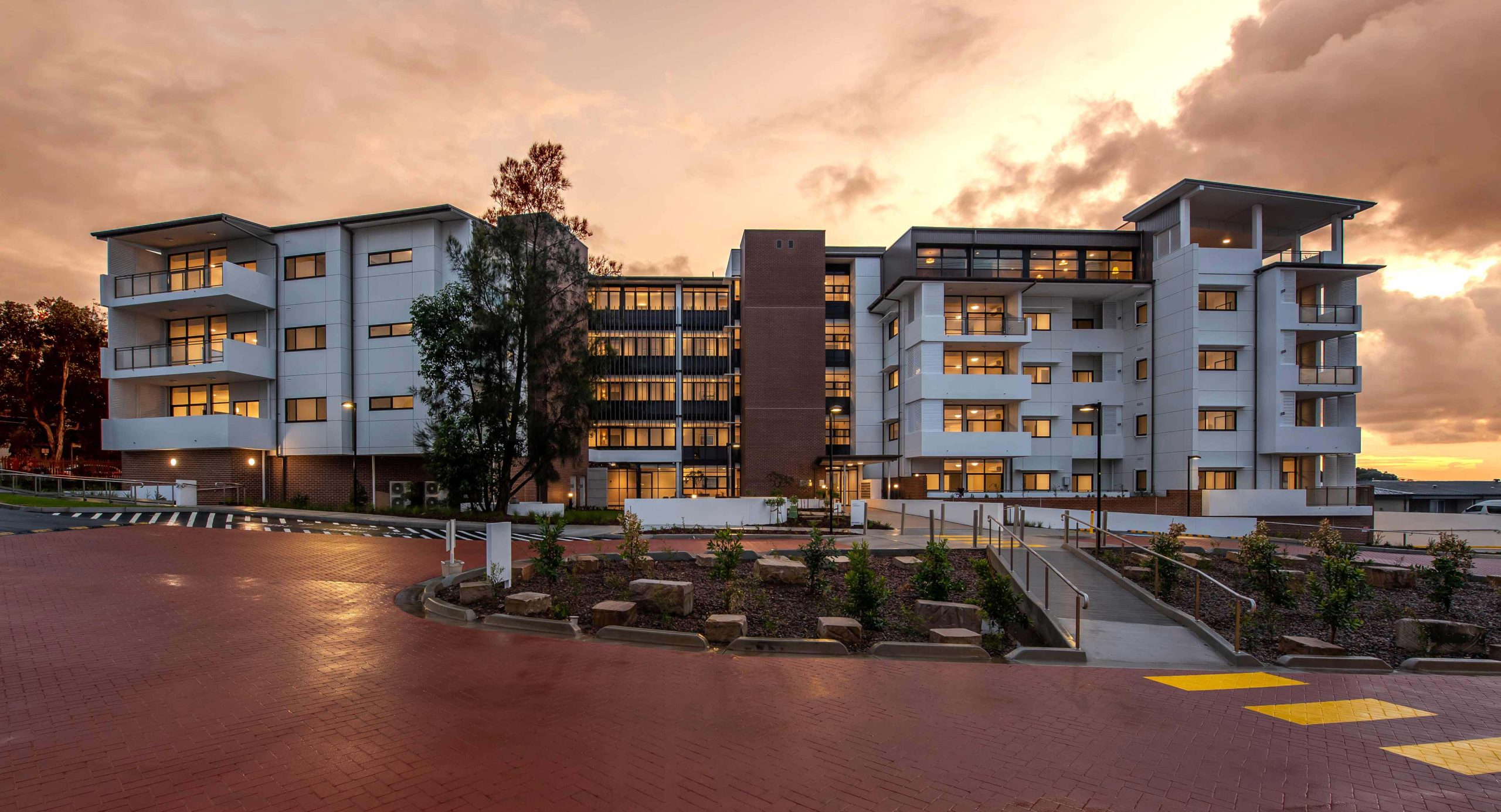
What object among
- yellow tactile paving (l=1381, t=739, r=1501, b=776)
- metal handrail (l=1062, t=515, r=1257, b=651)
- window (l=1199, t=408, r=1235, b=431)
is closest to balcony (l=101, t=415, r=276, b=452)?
metal handrail (l=1062, t=515, r=1257, b=651)

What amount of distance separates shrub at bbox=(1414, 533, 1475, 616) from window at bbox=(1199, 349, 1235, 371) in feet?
82.4

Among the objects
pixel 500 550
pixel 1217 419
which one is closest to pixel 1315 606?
pixel 500 550

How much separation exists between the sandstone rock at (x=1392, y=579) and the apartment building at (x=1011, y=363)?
726 inches

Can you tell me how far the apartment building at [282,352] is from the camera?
3378 centimetres

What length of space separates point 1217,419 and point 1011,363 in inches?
456

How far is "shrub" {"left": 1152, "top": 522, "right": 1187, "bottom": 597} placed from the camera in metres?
13.2

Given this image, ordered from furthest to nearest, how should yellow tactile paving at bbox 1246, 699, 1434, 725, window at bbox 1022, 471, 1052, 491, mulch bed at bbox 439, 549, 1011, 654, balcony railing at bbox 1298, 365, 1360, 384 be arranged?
window at bbox 1022, 471, 1052, 491 < balcony railing at bbox 1298, 365, 1360, 384 < mulch bed at bbox 439, 549, 1011, 654 < yellow tactile paving at bbox 1246, 699, 1434, 725

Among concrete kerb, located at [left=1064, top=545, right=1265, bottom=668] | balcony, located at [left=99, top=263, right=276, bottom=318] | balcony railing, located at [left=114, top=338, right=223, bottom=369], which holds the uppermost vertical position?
balcony, located at [left=99, top=263, right=276, bottom=318]

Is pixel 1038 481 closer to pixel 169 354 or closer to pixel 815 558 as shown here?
pixel 815 558

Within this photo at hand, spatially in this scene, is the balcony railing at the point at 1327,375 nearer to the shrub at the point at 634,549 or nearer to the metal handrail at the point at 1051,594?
the metal handrail at the point at 1051,594

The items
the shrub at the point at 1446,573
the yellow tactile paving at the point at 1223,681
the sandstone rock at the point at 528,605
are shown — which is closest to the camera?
the yellow tactile paving at the point at 1223,681

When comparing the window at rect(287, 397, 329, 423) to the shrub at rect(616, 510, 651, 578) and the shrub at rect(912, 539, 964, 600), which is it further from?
the shrub at rect(912, 539, 964, 600)

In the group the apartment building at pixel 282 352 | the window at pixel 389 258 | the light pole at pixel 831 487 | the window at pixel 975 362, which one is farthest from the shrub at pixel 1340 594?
the window at pixel 389 258

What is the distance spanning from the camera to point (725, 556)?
1292 centimetres
